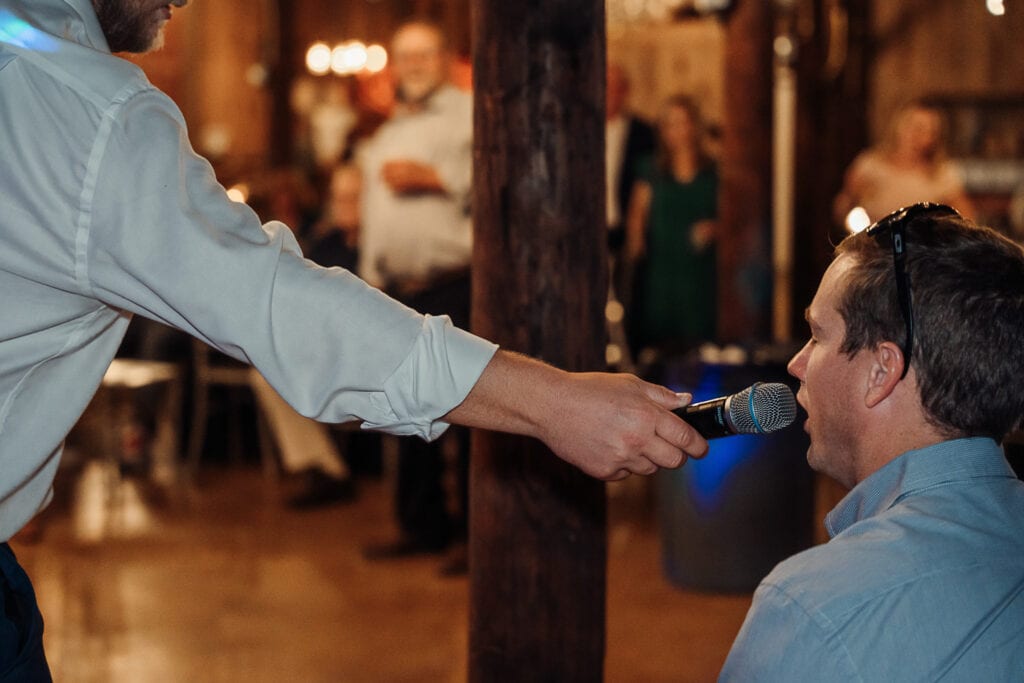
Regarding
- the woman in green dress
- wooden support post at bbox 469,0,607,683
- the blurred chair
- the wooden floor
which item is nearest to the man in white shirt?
wooden support post at bbox 469,0,607,683

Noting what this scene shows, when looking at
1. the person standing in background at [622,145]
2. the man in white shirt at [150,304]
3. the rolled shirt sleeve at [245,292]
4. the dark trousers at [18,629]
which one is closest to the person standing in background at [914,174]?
the person standing in background at [622,145]

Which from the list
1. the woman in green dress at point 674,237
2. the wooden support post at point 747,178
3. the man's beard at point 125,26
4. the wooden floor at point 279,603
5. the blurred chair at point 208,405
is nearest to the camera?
the man's beard at point 125,26

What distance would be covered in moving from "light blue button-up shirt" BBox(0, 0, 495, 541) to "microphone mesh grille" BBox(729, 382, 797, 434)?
325 millimetres

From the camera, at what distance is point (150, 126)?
1396mm

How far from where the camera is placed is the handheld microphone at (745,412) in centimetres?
160

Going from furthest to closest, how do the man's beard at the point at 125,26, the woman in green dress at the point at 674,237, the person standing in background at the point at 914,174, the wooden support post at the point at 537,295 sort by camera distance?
the woman in green dress at the point at 674,237
the person standing in background at the point at 914,174
the wooden support post at the point at 537,295
the man's beard at the point at 125,26

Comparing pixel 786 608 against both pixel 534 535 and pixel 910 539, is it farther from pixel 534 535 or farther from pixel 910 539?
pixel 534 535

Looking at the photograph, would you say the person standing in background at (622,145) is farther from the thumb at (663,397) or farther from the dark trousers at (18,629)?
the dark trousers at (18,629)

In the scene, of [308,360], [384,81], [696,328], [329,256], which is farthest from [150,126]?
[384,81]

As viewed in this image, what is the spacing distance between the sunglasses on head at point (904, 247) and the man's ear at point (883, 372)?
10 mm

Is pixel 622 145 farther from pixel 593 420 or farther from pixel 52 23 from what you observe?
pixel 52 23

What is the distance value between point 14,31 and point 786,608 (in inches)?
41.3

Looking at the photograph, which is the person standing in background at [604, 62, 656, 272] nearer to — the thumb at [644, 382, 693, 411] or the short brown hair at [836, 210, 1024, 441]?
the thumb at [644, 382, 693, 411]

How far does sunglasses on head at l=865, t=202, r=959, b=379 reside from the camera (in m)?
1.53
